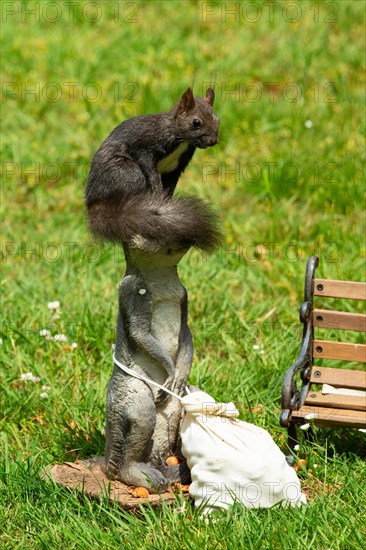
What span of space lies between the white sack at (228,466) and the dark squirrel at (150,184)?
2.61ft

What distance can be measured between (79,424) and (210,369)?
3.22ft

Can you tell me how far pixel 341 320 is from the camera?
5168mm

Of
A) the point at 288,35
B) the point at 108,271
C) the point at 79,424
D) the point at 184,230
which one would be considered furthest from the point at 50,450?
the point at 288,35

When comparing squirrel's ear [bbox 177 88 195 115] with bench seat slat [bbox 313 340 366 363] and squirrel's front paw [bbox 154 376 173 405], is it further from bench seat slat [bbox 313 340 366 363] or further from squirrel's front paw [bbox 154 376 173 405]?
bench seat slat [bbox 313 340 366 363]

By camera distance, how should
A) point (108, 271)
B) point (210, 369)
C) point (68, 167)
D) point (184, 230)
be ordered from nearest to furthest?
point (184, 230) < point (210, 369) < point (108, 271) < point (68, 167)

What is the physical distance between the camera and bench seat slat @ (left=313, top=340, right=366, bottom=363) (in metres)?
5.19

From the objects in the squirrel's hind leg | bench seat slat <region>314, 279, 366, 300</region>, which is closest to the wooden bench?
bench seat slat <region>314, 279, 366, 300</region>

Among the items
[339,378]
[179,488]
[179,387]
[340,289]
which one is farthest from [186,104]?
[339,378]

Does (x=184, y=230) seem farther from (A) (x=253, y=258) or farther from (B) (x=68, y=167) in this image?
(B) (x=68, y=167)

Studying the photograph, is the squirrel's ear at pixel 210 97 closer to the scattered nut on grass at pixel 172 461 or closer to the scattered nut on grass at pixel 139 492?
the scattered nut on grass at pixel 172 461

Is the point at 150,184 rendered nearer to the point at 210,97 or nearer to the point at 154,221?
the point at 154,221

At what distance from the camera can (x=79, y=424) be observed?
16.6ft

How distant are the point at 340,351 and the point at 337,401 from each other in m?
0.38

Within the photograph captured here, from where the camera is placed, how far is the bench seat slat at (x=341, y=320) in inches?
203
